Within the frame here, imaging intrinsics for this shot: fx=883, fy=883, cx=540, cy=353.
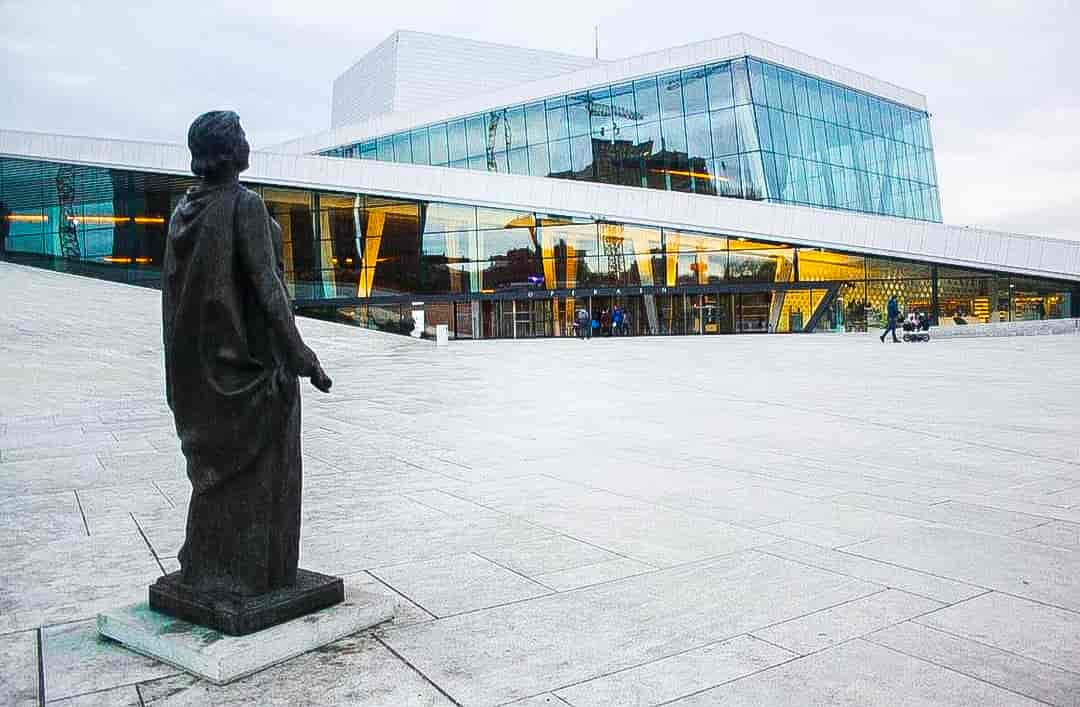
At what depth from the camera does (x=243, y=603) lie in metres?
3.93

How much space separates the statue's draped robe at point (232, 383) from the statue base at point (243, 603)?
0.06 meters

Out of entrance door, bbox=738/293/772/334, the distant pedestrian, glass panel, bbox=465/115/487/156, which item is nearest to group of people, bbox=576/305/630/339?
the distant pedestrian

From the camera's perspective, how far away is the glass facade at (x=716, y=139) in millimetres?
41375

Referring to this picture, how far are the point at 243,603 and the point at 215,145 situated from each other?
207cm

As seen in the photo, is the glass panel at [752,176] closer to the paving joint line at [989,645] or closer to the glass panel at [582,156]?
the glass panel at [582,156]

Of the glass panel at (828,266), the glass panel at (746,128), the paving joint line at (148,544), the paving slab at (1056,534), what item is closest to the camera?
the paving joint line at (148,544)

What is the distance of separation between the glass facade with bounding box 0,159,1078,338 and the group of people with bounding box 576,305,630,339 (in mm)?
422

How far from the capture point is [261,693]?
136 inches

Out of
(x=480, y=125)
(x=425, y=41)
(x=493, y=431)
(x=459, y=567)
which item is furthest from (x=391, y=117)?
(x=459, y=567)

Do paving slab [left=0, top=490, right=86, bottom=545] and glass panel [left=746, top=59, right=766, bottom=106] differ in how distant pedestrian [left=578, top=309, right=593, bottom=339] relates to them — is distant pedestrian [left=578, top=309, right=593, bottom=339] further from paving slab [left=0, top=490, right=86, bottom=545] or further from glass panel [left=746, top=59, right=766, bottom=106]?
paving slab [left=0, top=490, right=86, bottom=545]

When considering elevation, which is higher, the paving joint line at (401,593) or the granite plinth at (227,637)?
the granite plinth at (227,637)

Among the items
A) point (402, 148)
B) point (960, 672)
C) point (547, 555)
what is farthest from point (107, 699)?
point (402, 148)

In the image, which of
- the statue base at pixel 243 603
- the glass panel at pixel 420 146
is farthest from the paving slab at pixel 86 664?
the glass panel at pixel 420 146

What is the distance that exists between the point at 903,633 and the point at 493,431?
7075 millimetres
